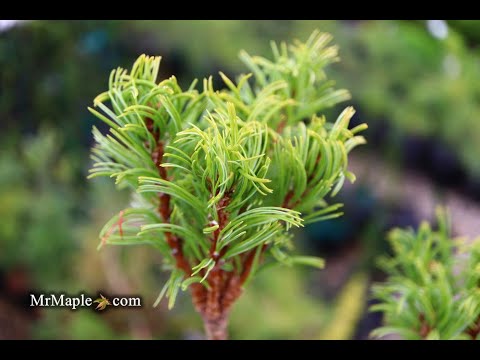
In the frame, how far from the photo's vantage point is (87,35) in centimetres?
103

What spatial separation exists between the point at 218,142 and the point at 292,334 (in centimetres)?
74

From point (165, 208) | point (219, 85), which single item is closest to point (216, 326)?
point (165, 208)

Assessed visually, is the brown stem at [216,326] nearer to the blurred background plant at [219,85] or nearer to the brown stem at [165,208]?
the brown stem at [165,208]

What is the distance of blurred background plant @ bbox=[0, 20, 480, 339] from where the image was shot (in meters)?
0.84

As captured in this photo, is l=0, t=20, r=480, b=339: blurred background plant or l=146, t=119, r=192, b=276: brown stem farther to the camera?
l=0, t=20, r=480, b=339: blurred background plant

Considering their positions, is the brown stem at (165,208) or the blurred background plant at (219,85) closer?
the brown stem at (165,208)

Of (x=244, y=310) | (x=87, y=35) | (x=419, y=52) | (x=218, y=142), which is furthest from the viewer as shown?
(x=419, y=52)

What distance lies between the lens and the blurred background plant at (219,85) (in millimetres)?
844

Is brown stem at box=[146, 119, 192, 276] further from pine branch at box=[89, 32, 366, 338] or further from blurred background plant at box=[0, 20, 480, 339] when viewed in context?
blurred background plant at box=[0, 20, 480, 339]

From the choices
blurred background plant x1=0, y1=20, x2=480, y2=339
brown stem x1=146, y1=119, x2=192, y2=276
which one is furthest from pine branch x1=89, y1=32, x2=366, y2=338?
blurred background plant x1=0, y1=20, x2=480, y2=339

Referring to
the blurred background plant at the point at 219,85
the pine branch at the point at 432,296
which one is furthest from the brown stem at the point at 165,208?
the blurred background plant at the point at 219,85

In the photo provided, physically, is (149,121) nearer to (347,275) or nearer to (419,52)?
(347,275)

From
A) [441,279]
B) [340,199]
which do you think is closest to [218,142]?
[441,279]

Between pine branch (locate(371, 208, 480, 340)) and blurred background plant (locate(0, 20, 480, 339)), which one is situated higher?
blurred background plant (locate(0, 20, 480, 339))
